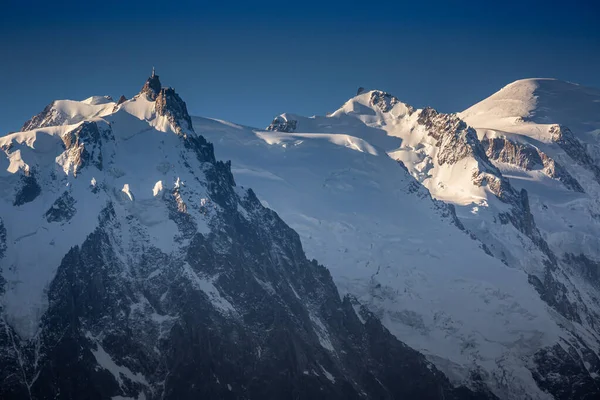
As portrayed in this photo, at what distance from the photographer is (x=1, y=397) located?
19800 cm
